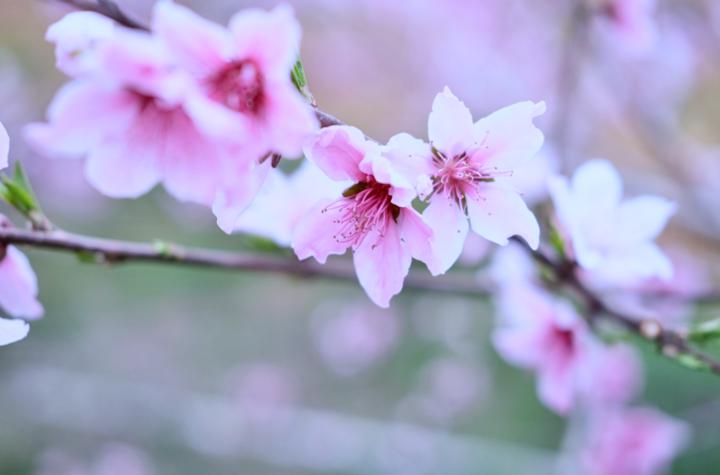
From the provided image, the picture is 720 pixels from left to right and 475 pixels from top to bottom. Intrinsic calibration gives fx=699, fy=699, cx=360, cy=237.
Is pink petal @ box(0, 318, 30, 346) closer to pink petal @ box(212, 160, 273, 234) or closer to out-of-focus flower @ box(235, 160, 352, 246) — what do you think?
pink petal @ box(212, 160, 273, 234)

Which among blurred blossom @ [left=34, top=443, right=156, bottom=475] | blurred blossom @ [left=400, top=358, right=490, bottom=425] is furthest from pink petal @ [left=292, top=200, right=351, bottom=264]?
blurred blossom @ [left=34, top=443, right=156, bottom=475]

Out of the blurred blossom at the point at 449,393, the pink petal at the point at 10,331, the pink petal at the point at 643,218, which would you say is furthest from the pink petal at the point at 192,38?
the blurred blossom at the point at 449,393

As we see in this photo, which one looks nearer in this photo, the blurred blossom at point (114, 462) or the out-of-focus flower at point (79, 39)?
the out-of-focus flower at point (79, 39)

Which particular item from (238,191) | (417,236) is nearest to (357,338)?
(417,236)

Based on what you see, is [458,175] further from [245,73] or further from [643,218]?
[643,218]

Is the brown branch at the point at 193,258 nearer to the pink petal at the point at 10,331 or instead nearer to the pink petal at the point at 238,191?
the pink petal at the point at 10,331

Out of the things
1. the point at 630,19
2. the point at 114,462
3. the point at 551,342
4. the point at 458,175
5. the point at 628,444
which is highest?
the point at 630,19
